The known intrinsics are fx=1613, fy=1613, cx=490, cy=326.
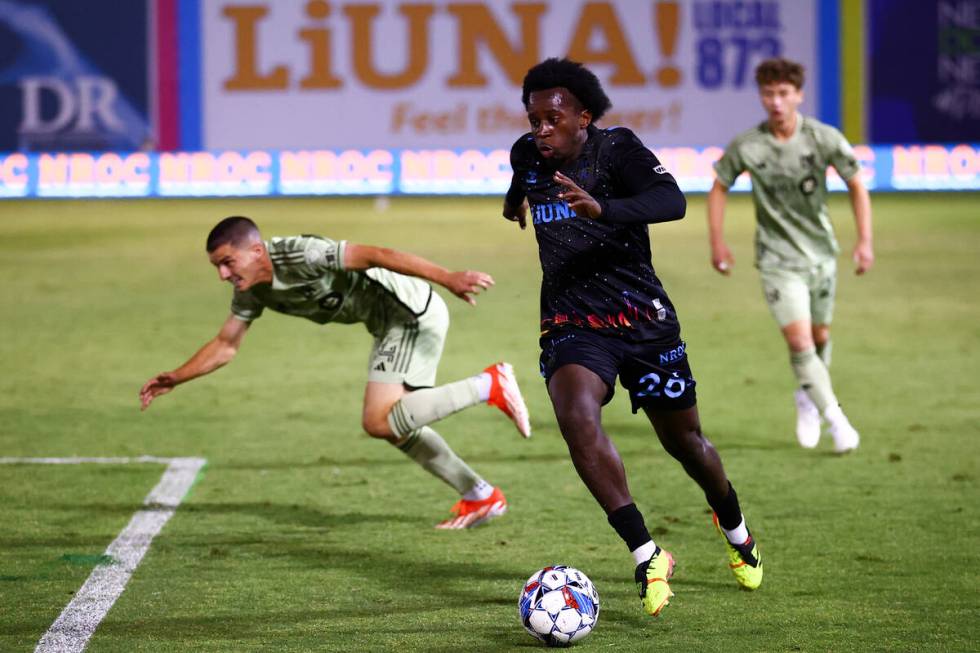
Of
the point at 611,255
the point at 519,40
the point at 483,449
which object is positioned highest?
the point at 519,40

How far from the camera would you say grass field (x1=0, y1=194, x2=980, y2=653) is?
19.1 ft

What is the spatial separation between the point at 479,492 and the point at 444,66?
27.7m

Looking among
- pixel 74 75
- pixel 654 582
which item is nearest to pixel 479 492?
pixel 654 582

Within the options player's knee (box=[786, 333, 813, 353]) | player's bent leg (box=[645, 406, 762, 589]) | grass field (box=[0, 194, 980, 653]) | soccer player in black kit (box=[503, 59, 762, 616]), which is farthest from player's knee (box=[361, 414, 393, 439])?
player's knee (box=[786, 333, 813, 353])

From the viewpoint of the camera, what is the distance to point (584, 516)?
25.5 ft

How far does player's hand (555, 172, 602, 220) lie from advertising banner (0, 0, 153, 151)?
96.3ft

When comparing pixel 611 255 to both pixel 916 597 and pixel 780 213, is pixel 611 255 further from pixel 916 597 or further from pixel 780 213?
pixel 780 213

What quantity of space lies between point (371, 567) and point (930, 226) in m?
18.4

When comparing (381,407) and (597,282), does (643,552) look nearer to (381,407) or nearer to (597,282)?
(597,282)

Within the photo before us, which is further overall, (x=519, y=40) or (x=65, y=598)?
(x=519, y=40)

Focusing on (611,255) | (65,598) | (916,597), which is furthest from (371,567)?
(916,597)

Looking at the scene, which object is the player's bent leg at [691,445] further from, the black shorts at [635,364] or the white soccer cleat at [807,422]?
the white soccer cleat at [807,422]

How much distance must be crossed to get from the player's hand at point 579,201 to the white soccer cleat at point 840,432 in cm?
417

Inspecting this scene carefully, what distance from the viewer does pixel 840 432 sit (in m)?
9.20
